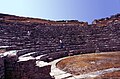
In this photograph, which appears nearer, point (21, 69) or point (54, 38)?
point (21, 69)

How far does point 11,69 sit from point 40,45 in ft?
30.4

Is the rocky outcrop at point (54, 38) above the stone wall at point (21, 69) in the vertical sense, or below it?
above

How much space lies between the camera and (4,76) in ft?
20.7

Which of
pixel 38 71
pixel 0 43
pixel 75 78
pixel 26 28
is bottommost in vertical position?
pixel 75 78

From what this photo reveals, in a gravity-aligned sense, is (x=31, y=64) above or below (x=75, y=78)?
above

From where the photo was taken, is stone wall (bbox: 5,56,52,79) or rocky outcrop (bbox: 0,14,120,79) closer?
stone wall (bbox: 5,56,52,79)

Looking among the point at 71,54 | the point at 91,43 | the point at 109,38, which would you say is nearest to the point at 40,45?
the point at 71,54

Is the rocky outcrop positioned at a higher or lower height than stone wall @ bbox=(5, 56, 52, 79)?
higher

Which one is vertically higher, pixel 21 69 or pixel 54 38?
pixel 54 38

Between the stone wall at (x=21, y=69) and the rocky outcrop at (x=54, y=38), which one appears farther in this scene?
the rocky outcrop at (x=54, y=38)

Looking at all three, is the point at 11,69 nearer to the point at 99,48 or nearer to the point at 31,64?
the point at 31,64

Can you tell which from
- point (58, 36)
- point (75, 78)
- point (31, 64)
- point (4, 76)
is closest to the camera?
point (4, 76)

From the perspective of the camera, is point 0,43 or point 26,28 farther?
point 26,28

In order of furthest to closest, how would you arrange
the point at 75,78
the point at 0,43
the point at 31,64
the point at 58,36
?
1. the point at 58,36
2. the point at 0,43
3. the point at 75,78
4. the point at 31,64
